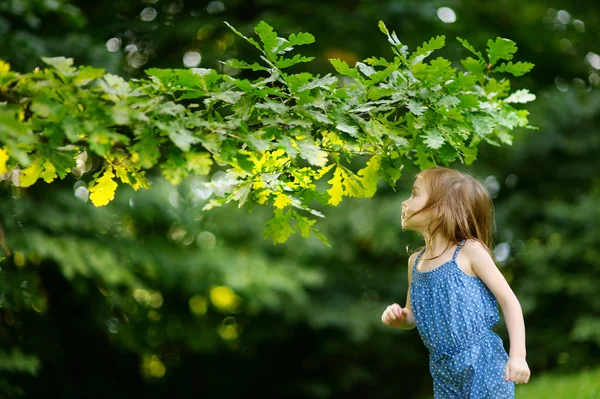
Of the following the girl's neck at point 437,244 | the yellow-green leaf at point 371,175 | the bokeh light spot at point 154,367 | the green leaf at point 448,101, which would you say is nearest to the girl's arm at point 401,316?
the girl's neck at point 437,244

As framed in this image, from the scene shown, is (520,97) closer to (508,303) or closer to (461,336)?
(508,303)

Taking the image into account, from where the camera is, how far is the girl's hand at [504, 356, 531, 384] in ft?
8.14

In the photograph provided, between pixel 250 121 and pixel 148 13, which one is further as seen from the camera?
pixel 148 13

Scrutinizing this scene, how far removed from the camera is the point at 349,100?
2459 mm

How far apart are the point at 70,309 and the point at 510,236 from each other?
6.12 meters

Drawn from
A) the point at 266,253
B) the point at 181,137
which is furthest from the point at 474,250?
the point at 266,253

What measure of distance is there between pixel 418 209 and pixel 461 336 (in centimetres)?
51

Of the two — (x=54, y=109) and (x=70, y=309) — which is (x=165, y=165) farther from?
(x=70, y=309)

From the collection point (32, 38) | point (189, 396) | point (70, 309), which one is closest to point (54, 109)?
point (32, 38)

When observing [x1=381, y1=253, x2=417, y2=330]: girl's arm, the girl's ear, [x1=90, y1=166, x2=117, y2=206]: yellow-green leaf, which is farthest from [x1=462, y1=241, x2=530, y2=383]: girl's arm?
[x1=90, y1=166, x2=117, y2=206]: yellow-green leaf

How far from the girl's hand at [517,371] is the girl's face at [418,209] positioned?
23.9 inches

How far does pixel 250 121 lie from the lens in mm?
2428

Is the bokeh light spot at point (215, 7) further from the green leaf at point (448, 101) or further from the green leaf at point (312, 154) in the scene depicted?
the green leaf at point (312, 154)

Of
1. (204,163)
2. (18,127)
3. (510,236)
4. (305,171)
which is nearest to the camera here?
(18,127)
